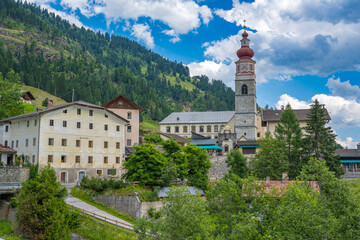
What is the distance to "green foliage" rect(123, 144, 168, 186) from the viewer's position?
151 ft

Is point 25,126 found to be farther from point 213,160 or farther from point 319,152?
point 319,152

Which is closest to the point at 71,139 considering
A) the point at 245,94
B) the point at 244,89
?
the point at 245,94

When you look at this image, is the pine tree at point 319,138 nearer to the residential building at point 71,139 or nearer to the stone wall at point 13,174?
the residential building at point 71,139

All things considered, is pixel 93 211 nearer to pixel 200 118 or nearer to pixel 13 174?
pixel 13 174

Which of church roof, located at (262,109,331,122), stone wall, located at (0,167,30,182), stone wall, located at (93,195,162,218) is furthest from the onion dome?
stone wall, located at (0,167,30,182)

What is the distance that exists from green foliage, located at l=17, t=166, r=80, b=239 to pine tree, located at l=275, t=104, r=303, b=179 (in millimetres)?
33068

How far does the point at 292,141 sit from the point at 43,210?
38263 millimetres

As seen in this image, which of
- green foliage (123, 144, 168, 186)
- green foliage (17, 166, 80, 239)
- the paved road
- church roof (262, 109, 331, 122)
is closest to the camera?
green foliage (17, 166, 80, 239)

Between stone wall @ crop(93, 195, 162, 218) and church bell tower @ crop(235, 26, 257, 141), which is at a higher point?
church bell tower @ crop(235, 26, 257, 141)

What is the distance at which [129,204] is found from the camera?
43594 mm

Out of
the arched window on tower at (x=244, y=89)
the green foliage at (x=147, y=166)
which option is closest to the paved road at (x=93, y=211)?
the green foliage at (x=147, y=166)

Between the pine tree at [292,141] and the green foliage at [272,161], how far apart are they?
3.47 ft

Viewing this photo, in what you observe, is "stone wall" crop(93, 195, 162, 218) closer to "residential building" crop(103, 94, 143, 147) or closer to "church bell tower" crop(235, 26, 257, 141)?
"residential building" crop(103, 94, 143, 147)

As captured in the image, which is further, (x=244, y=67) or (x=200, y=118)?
(x=200, y=118)
